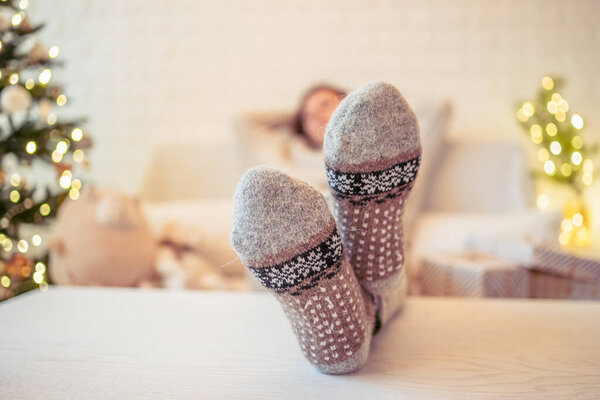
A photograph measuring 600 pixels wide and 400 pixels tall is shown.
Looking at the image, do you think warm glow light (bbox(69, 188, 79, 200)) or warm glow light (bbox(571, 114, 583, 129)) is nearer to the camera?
warm glow light (bbox(69, 188, 79, 200))

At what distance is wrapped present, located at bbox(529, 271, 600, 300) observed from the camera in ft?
3.34

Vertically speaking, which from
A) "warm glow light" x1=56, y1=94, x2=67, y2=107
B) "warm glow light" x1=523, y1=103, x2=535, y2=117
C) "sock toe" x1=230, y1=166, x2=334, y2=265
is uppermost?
"sock toe" x1=230, y1=166, x2=334, y2=265

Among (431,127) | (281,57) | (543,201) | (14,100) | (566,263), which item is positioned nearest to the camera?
(566,263)

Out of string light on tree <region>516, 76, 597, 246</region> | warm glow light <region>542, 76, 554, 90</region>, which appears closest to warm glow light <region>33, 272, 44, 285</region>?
string light on tree <region>516, 76, 597, 246</region>

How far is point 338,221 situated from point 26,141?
99cm

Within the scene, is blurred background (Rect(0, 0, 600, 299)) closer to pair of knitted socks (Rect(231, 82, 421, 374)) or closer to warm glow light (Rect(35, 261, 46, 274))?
warm glow light (Rect(35, 261, 46, 274))

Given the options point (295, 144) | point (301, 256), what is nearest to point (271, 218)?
point (301, 256)

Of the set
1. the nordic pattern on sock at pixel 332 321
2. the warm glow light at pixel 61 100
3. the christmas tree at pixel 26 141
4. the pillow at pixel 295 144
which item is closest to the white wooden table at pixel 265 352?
the nordic pattern on sock at pixel 332 321

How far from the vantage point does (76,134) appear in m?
1.35

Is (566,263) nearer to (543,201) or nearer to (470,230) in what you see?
(470,230)

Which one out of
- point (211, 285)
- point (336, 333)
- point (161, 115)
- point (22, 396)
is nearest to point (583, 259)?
point (336, 333)

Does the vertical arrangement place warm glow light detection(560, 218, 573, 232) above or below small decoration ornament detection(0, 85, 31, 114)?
below

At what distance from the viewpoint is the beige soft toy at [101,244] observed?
125 cm

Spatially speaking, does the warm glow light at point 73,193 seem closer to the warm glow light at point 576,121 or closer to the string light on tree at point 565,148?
the string light on tree at point 565,148
